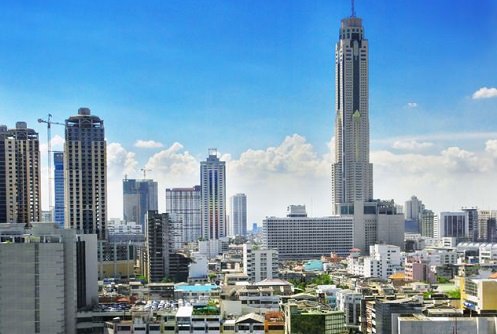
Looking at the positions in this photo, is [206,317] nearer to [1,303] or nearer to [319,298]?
[1,303]

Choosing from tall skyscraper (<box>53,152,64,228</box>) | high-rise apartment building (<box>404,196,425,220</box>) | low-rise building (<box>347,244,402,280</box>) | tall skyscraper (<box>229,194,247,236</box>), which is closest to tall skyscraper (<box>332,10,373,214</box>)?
high-rise apartment building (<box>404,196,425,220</box>)

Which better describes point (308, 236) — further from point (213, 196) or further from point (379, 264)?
point (213, 196)

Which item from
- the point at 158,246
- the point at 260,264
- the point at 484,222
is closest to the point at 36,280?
the point at 158,246

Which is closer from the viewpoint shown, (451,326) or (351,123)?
(451,326)

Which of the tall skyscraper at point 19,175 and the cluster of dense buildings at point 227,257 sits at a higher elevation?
the tall skyscraper at point 19,175

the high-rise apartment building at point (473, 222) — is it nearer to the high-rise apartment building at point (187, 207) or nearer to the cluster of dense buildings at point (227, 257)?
the cluster of dense buildings at point (227, 257)

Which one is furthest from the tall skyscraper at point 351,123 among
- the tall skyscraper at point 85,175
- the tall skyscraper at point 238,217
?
the tall skyscraper at point 238,217
